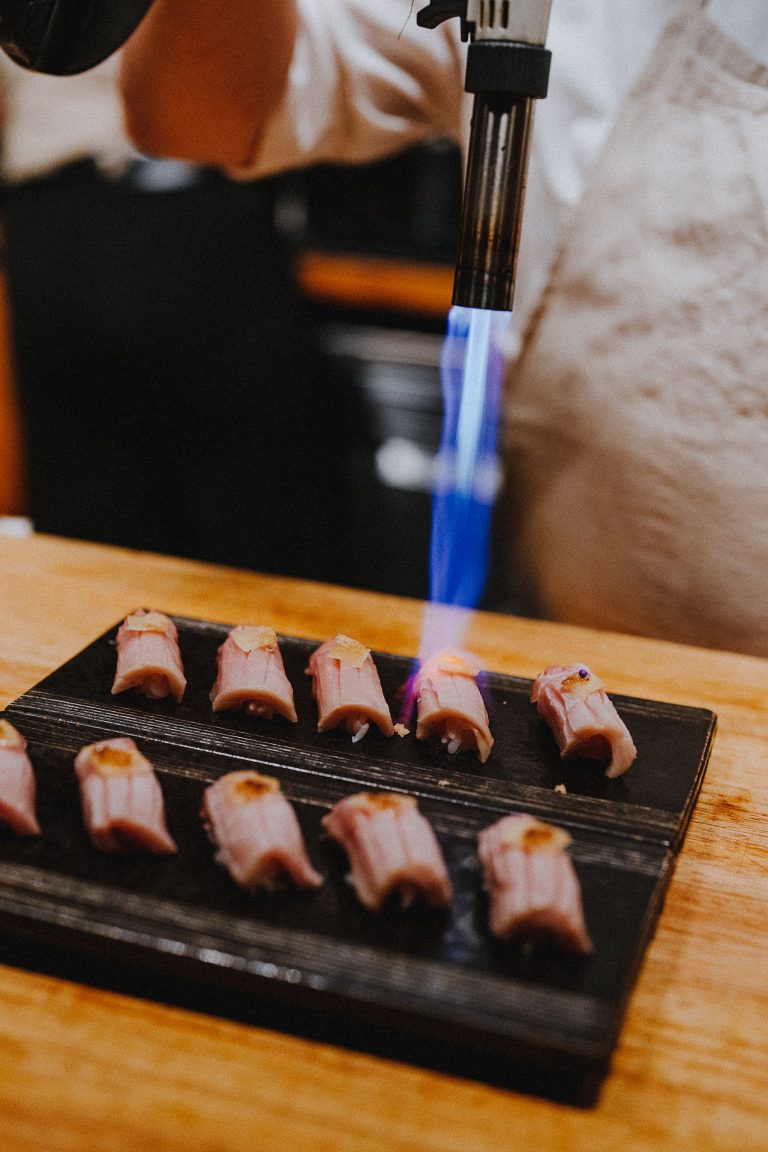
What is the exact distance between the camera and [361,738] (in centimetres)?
141

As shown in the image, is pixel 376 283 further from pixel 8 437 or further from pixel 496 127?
pixel 496 127

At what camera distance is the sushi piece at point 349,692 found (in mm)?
1397

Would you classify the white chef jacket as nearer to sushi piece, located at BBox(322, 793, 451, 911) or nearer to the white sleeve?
the white sleeve

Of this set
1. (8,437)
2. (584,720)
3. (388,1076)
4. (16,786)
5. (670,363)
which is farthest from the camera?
(8,437)

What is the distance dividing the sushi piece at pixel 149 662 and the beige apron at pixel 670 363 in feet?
3.13

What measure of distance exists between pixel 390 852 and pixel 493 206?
692mm

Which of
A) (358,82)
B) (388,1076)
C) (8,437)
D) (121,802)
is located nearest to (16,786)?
(121,802)

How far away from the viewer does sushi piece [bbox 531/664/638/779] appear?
135cm

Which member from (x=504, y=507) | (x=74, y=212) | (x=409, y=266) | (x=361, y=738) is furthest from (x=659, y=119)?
(x=74, y=212)

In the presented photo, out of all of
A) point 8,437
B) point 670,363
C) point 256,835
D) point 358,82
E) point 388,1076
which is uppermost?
point 358,82

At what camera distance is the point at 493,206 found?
1.09m

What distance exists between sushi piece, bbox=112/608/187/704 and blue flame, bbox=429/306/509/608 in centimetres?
42

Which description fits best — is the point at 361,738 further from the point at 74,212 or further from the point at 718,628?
the point at 74,212

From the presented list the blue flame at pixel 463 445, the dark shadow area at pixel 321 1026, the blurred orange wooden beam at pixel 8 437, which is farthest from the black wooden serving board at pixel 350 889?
the blurred orange wooden beam at pixel 8 437
